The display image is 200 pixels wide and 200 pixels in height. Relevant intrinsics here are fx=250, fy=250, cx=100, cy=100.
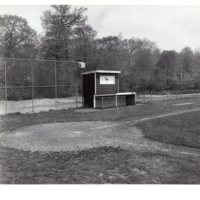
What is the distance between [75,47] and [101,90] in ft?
61.6

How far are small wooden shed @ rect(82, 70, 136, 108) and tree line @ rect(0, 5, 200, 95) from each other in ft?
45.2

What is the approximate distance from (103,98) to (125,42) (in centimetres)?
3142

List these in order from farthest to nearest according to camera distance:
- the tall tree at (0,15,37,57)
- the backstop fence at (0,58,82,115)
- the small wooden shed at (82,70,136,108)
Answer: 1. the tall tree at (0,15,37,57)
2. the backstop fence at (0,58,82,115)
3. the small wooden shed at (82,70,136,108)

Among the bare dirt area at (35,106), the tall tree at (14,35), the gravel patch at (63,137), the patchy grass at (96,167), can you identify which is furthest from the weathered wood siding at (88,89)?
the tall tree at (14,35)

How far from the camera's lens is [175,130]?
32.0 feet

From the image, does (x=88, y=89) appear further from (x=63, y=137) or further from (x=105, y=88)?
(x=63, y=137)

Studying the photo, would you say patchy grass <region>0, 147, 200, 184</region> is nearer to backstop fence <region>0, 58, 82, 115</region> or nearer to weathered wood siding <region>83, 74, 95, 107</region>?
weathered wood siding <region>83, 74, 95, 107</region>

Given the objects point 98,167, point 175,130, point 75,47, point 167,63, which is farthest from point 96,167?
point 167,63

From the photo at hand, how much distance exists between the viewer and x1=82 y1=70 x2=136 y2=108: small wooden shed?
1847 cm

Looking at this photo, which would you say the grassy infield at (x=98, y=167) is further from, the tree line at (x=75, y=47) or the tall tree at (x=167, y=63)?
the tall tree at (x=167, y=63)

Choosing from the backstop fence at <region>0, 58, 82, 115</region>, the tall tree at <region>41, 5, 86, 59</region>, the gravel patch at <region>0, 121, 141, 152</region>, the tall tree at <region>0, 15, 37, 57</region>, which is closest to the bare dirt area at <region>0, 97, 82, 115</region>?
the backstop fence at <region>0, 58, 82, 115</region>

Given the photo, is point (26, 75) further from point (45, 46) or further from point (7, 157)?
point (7, 157)

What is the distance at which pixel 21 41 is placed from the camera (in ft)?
107

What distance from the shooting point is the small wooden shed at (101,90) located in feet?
60.6
